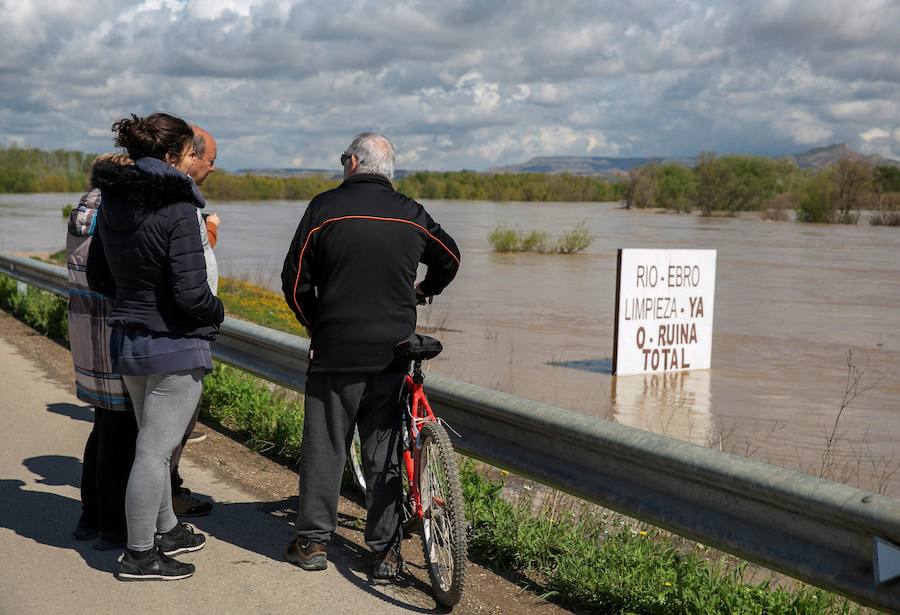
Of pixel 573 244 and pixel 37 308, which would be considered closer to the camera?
pixel 37 308

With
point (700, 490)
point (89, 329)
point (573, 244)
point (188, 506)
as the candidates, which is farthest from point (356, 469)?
point (573, 244)

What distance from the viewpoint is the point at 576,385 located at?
12.4 metres

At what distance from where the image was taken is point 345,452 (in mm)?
4523

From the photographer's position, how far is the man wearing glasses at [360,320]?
4.31 meters

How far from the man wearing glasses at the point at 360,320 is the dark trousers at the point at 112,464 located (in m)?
0.83

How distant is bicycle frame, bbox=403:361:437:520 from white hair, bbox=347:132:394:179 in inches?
31.9

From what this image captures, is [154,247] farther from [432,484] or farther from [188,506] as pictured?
[188,506]

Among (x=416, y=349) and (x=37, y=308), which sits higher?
(x=416, y=349)

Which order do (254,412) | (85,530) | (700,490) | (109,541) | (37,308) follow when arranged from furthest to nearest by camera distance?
(37,308)
(254,412)
(85,530)
(109,541)
(700,490)

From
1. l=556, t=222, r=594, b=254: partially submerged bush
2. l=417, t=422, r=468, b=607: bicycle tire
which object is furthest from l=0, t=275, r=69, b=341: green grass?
l=556, t=222, r=594, b=254: partially submerged bush

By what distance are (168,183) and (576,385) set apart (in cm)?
866

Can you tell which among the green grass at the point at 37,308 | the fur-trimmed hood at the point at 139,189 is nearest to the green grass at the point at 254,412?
the fur-trimmed hood at the point at 139,189

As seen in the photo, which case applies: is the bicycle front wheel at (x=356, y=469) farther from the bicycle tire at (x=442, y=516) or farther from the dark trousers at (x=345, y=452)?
the bicycle tire at (x=442, y=516)

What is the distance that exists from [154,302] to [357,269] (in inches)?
32.4
